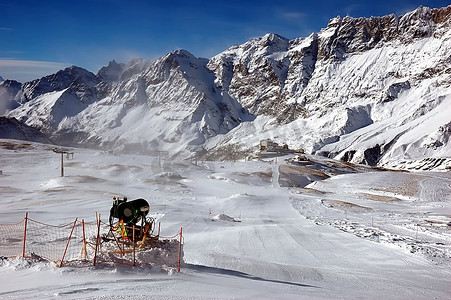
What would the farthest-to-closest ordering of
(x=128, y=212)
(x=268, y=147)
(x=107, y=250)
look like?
(x=268, y=147) → (x=128, y=212) → (x=107, y=250)

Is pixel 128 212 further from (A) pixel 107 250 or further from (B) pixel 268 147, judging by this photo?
(B) pixel 268 147

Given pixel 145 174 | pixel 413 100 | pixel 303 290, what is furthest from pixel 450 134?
pixel 303 290

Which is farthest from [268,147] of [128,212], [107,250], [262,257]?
[107,250]

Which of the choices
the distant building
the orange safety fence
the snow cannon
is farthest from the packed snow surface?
the distant building

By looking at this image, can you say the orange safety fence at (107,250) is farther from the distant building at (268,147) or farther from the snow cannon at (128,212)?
the distant building at (268,147)

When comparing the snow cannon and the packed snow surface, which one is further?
the snow cannon

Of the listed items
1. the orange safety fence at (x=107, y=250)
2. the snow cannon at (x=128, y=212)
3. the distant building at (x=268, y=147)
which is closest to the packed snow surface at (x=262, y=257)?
the orange safety fence at (x=107, y=250)

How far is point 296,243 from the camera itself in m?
19.0

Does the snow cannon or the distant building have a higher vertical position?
the distant building

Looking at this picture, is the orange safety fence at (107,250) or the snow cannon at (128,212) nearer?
the orange safety fence at (107,250)

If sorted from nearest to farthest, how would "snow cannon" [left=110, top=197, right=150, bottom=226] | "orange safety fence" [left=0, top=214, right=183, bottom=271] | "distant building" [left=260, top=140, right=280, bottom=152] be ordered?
"orange safety fence" [left=0, top=214, right=183, bottom=271] < "snow cannon" [left=110, top=197, right=150, bottom=226] < "distant building" [left=260, top=140, right=280, bottom=152]

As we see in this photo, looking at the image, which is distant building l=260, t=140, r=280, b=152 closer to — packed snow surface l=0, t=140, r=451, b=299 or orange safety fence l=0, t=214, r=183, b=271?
packed snow surface l=0, t=140, r=451, b=299

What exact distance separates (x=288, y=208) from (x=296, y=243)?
1825 cm

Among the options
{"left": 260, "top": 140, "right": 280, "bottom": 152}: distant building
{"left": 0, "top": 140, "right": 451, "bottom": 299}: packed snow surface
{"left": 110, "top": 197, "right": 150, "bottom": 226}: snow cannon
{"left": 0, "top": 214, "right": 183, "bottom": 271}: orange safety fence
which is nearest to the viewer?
{"left": 0, "top": 140, "right": 451, "bottom": 299}: packed snow surface
